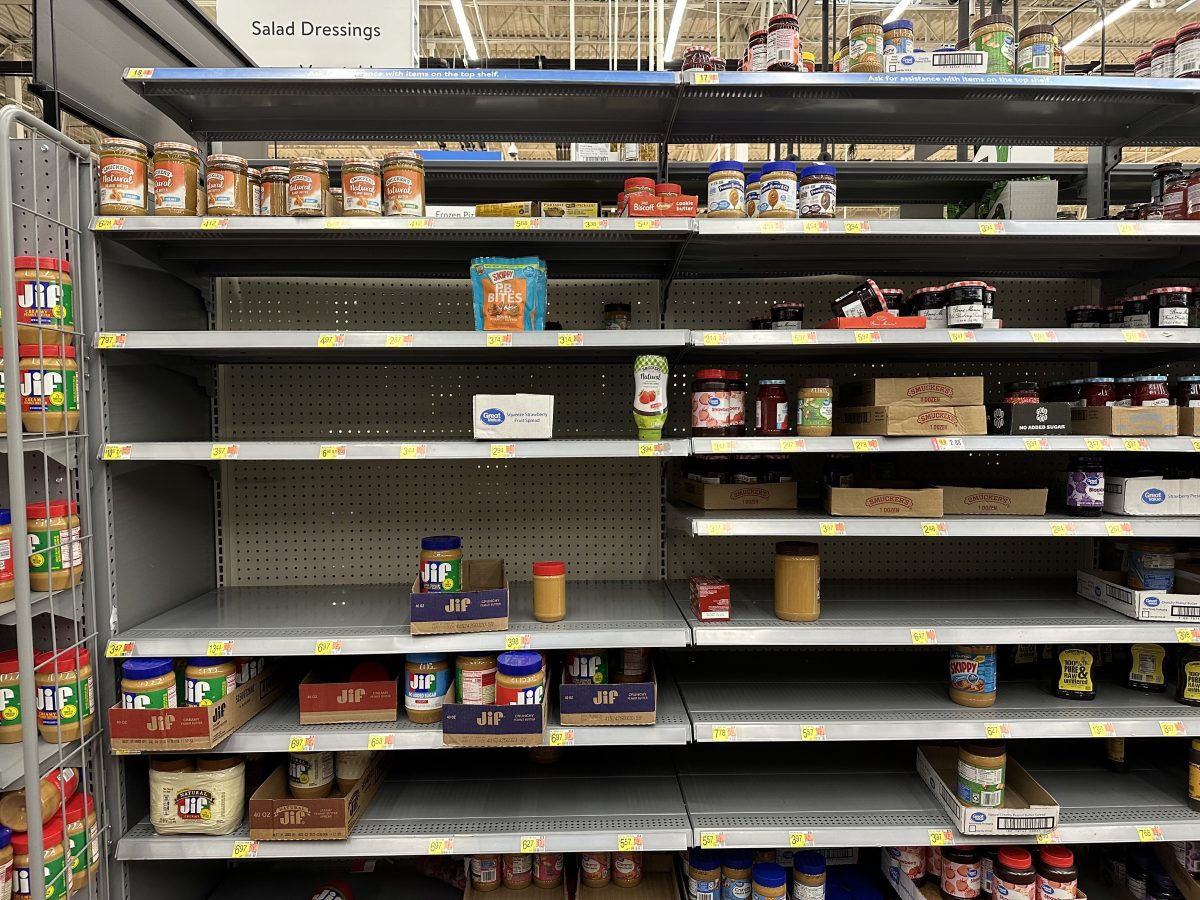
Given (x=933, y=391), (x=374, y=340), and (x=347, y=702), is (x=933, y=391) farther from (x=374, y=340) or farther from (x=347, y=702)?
(x=347, y=702)

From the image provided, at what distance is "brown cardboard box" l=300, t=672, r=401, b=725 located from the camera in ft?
6.09

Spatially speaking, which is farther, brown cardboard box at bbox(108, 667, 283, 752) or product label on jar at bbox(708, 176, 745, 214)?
product label on jar at bbox(708, 176, 745, 214)

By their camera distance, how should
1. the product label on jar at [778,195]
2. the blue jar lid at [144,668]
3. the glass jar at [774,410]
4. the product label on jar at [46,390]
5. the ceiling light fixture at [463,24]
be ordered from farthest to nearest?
the ceiling light fixture at [463,24]
the glass jar at [774,410]
the product label on jar at [778,195]
the blue jar lid at [144,668]
the product label on jar at [46,390]

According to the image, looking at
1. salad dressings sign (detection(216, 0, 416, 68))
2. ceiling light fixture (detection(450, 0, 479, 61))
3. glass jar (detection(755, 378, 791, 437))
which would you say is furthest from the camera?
ceiling light fixture (detection(450, 0, 479, 61))

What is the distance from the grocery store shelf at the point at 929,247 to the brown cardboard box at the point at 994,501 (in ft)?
2.49

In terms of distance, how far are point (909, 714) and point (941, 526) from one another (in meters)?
0.59

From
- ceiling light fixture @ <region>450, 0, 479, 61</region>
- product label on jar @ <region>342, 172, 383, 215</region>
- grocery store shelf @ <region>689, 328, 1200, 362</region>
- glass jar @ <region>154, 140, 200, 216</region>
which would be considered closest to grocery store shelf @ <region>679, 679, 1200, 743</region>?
grocery store shelf @ <region>689, 328, 1200, 362</region>

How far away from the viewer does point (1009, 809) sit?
1.86 m

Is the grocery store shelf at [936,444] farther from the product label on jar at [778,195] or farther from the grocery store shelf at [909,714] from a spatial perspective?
the grocery store shelf at [909,714]

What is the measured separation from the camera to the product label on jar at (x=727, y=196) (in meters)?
1.83

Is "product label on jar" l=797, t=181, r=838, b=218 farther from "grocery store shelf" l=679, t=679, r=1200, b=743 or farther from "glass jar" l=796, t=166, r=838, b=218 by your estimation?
"grocery store shelf" l=679, t=679, r=1200, b=743

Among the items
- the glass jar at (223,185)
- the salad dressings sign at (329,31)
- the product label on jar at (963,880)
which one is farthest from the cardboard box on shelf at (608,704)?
the salad dressings sign at (329,31)

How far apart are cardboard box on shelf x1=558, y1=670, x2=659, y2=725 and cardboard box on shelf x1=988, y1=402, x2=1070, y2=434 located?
1321 millimetres

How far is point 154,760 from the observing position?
72.4 inches
